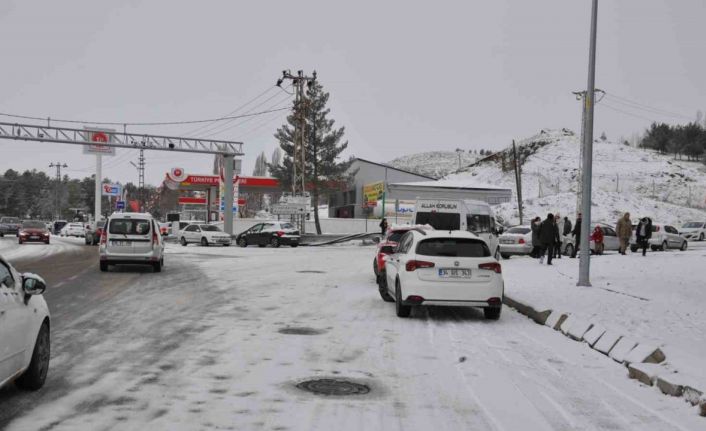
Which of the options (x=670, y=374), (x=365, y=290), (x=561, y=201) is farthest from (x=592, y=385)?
(x=561, y=201)

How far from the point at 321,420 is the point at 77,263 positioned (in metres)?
21.3

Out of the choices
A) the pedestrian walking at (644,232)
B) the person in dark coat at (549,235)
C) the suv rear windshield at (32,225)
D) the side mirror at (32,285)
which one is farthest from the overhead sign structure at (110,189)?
the side mirror at (32,285)

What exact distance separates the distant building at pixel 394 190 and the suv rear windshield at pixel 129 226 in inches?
1776

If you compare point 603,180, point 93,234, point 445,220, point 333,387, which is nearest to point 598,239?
point 445,220

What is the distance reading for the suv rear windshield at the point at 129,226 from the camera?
66.6ft

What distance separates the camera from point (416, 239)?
38.8 feet

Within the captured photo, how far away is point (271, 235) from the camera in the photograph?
41.6 m

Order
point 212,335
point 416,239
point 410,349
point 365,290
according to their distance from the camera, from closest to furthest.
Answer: point 410,349, point 212,335, point 416,239, point 365,290

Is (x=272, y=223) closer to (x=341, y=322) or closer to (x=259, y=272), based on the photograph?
(x=259, y=272)

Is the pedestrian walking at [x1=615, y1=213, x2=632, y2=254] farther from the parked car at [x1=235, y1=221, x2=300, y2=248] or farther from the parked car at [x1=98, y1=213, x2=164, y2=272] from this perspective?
the parked car at [x1=235, y1=221, x2=300, y2=248]

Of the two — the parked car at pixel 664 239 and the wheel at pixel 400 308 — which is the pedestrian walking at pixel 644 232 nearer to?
the parked car at pixel 664 239

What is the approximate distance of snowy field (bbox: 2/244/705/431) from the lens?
539 cm

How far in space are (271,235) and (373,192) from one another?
2484cm

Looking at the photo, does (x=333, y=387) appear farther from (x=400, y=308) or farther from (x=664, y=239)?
(x=664, y=239)
